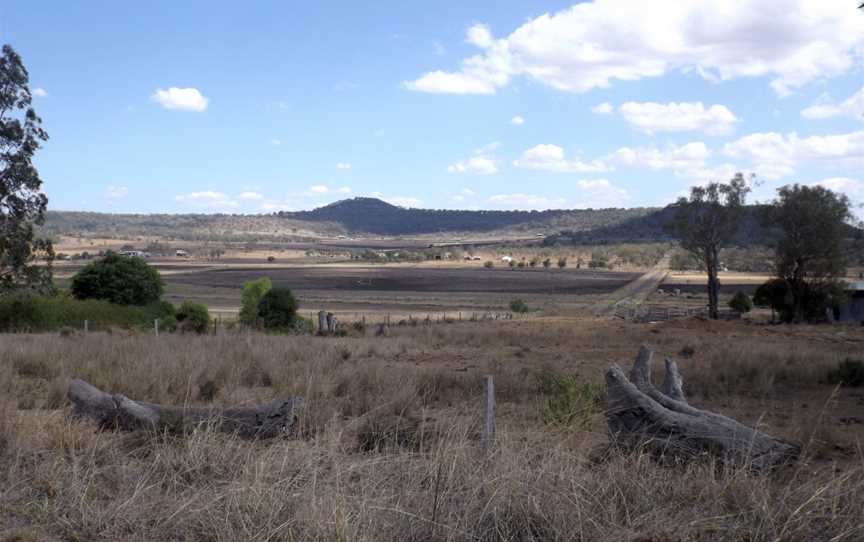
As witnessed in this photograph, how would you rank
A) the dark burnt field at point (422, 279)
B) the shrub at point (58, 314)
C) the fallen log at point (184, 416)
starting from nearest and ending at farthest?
the fallen log at point (184, 416) → the shrub at point (58, 314) → the dark burnt field at point (422, 279)

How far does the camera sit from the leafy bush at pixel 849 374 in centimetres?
1664

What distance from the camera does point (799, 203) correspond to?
46.7m

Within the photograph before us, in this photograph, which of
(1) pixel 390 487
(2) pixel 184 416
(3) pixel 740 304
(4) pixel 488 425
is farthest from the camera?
(3) pixel 740 304

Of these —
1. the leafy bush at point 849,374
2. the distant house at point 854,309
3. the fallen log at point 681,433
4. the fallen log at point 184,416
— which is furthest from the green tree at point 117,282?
the distant house at point 854,309

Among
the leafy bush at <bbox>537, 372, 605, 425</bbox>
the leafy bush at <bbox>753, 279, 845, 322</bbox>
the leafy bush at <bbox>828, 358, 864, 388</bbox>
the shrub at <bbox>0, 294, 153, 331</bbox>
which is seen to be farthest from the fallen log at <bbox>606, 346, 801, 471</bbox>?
the leafy bush at <bbox>753, 279, 845, 322</bbox>

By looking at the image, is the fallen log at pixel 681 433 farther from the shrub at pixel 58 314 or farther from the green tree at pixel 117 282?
the green tree at pixel 117 282

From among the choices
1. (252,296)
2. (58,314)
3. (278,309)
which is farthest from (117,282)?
(252,296)

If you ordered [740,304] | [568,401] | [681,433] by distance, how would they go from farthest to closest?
[740,304] < [568,401] < [681,433]

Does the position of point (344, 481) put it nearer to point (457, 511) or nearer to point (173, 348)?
point (457, 511)

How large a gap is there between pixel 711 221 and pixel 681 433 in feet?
150

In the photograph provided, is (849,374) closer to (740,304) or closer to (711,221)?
(711,221)

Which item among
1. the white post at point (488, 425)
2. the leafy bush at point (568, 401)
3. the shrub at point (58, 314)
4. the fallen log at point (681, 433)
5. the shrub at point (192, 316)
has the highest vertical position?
the white post at point (488, 425)

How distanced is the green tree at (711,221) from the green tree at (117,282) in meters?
33.1

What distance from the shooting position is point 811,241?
4662cm
